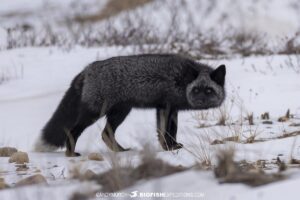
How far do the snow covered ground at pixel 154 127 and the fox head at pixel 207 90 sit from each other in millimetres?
287

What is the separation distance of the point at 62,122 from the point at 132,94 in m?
0.81

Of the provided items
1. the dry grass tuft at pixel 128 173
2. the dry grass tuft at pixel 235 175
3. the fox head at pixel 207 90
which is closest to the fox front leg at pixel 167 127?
the fox head at pixel 207 90

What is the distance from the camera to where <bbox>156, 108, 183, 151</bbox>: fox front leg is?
691 cm

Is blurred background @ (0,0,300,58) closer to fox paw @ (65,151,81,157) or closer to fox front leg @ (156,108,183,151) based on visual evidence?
fox front leg @ (156,108,183,151)

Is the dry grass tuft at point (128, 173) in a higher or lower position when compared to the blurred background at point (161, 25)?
lower

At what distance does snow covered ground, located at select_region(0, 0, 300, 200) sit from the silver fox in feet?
0.74

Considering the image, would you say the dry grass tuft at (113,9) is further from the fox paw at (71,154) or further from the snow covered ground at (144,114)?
the fox paw at (71,154)

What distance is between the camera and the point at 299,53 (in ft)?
40.9

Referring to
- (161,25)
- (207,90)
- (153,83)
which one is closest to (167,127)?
(153,83)

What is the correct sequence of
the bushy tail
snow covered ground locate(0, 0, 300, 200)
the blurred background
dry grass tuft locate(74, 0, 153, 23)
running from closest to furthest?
snow covered ground locate(0, 0, 300, 200)
the bushy tail
the blurred background
dry grass tuft locate(74, 0, 153, 23)

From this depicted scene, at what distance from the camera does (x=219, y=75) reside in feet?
24.1

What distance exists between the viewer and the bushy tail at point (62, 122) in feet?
23.1

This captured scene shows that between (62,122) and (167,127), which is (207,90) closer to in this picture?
(167,127)

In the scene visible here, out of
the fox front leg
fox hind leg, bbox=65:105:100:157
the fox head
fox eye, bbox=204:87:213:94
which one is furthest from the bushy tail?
fox eye, bbox=204:87:213:94
